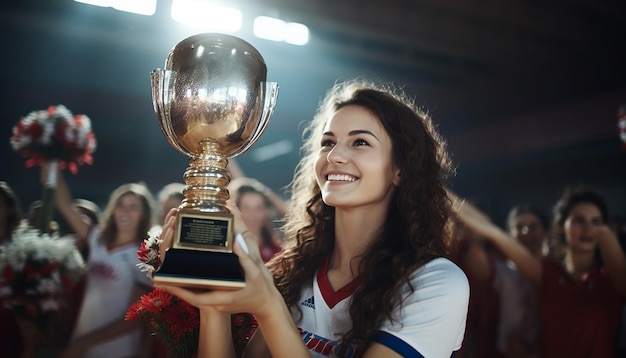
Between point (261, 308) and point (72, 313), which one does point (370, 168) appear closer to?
point (261, 308)

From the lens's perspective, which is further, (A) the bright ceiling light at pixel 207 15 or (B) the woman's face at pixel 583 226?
(A) the bright ceiling light at pixel 207 15

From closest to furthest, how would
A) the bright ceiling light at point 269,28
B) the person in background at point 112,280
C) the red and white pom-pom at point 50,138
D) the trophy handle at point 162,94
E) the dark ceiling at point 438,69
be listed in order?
the trophy handle at point 162,94 < the person in background at point 112,280 < the red and white pom-pom at point 50,138 < the bright ceiling light at point 269,28 < the dark ceiling at point 438,69

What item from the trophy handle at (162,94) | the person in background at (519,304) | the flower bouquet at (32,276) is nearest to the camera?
the trophy handle at (162,94)

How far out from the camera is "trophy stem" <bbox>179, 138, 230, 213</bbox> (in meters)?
1.09

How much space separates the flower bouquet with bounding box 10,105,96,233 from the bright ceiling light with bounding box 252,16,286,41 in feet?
8.77

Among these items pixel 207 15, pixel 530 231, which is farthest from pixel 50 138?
pixel 530 231

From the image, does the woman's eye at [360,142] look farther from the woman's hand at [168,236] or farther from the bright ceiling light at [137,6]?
the bright ceiling light at [137,6]

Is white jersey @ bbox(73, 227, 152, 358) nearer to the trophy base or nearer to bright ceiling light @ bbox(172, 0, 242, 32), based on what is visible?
the trophy base

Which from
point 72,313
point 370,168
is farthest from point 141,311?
point 72,313

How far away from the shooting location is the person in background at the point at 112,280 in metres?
2.55

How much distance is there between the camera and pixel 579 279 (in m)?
2.80

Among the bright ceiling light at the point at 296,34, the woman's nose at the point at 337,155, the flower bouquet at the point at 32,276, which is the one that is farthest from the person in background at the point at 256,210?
the bright ceiling light at the point at 296,34

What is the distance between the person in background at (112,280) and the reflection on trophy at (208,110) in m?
1.73

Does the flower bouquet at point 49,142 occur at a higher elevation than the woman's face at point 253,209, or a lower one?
higher
